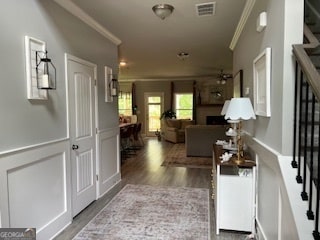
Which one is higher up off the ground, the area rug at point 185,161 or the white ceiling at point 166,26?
the white ceiling at point 166,26

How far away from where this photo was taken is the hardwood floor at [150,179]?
2.76 metres

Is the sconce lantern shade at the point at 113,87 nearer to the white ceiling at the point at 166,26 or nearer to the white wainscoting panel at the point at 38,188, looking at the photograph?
the white ceiling at the point at 166,26

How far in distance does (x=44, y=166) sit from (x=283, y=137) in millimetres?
2241

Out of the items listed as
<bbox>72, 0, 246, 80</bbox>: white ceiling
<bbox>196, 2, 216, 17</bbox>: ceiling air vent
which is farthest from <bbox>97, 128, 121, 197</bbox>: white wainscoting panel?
<bbox>196, 2, 216, 17</bbox>: ceiling air vent

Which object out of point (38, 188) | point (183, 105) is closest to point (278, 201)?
point (38, 188)

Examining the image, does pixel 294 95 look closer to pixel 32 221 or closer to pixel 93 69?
pixel 32 221

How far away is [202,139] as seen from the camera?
686 cm

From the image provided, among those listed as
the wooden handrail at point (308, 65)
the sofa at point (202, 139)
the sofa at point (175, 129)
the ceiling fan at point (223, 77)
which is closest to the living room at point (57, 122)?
the wooden handrail at point (308, 65)

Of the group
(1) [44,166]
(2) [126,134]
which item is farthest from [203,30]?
(2) [126,134]

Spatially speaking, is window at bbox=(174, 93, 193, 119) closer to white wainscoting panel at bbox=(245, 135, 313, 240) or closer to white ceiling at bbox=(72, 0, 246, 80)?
white ceiling at bbox=(72, 0, 246, 80)

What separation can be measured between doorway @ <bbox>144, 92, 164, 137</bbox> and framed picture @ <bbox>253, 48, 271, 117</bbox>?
28.6 ft

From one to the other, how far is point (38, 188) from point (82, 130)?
105cm

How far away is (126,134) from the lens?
22.9 ft

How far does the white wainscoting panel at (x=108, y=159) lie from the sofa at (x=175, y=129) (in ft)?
17.0
